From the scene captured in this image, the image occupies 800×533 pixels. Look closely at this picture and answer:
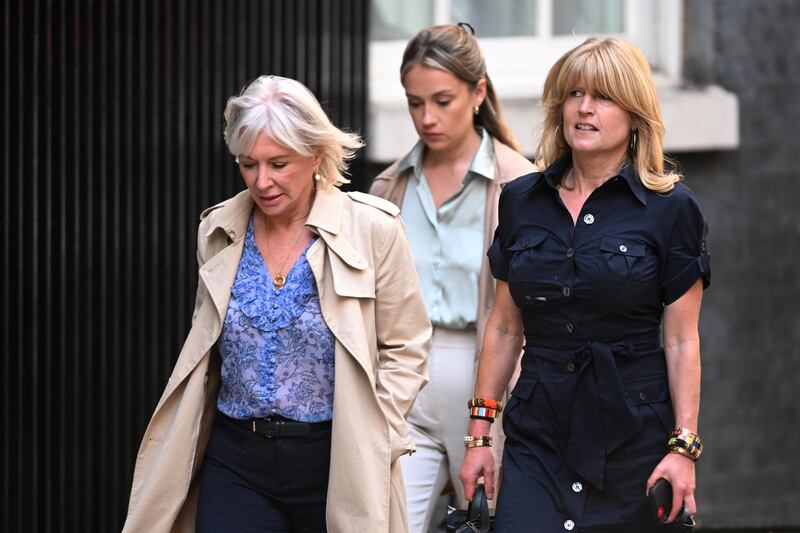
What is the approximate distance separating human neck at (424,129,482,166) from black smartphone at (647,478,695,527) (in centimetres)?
204

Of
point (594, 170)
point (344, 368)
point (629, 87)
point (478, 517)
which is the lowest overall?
point (478, 517)

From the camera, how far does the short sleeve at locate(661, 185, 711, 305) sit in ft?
13.2

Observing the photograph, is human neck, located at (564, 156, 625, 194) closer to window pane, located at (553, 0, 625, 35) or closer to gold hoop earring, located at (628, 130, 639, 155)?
gold hoop earring, located at (628, 130, 639, 155)

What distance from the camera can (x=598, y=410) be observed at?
159 inches

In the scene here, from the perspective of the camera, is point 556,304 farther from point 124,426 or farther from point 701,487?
point 701,487

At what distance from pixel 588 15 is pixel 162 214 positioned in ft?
8.99

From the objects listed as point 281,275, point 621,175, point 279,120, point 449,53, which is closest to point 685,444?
point 621,175

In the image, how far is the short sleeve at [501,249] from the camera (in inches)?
170

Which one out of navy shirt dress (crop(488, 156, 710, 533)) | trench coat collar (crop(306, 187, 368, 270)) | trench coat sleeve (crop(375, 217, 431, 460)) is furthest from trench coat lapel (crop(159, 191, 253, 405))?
navy shirt dress (crop(488, 156, 710, 533))

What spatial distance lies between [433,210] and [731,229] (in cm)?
275

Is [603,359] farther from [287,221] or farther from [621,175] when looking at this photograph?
[287,221]

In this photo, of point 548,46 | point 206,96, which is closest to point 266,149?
point 206,96

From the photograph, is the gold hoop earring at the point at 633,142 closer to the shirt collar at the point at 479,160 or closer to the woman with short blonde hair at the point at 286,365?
the woman with short blonde hair at the point at 286,365

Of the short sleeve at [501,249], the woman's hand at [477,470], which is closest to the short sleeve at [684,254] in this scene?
the short sleeve at [501,249]
